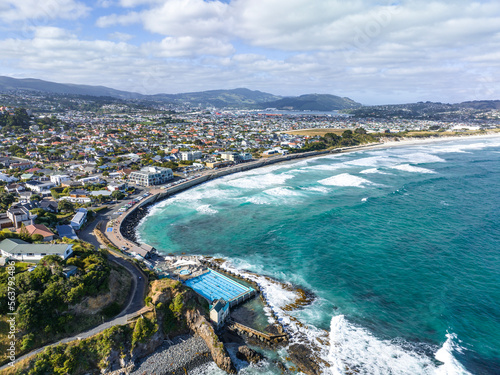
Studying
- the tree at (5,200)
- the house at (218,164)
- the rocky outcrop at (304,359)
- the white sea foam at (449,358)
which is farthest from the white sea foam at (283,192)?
the tree at (5,200)

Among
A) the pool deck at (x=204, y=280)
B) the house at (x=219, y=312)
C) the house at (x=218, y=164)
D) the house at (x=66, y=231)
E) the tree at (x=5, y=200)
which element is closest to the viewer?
the house at (x=219, y=312)

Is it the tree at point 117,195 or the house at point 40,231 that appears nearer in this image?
the house at point 40,231

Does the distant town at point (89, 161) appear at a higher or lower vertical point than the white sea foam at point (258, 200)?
higher

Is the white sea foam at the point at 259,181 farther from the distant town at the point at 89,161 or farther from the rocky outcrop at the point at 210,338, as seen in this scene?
the rocky outcrop at the point at 210,338

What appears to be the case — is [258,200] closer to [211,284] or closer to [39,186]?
[211,284]

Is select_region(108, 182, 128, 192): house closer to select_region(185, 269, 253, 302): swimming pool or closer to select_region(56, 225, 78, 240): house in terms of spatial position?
select_region(56, 225, 78, 240): house

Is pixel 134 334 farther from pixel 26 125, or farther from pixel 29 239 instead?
pixel 26 125

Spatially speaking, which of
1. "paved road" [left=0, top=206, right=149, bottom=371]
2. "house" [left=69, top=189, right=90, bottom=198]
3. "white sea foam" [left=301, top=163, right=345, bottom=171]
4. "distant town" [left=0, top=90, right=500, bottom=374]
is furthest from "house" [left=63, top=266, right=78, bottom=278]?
"white sea foam" [left=301, top=163, right=345, bottom=171]
